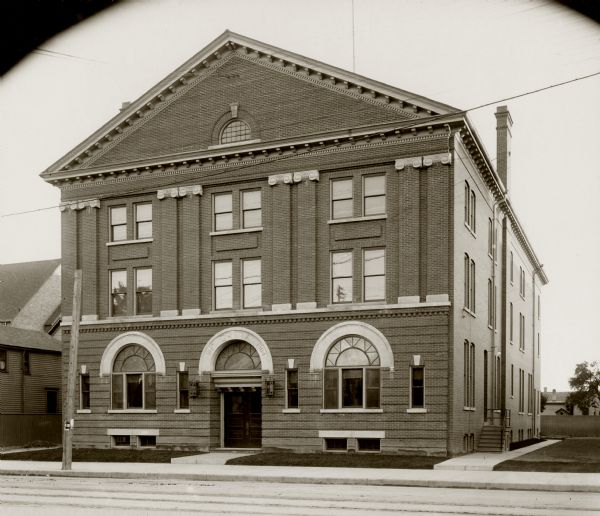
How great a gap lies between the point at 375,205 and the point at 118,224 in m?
10.9

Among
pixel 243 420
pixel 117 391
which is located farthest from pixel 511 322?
pixel 117 391

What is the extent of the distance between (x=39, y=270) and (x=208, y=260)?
2736 cm

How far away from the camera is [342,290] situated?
30.1 m

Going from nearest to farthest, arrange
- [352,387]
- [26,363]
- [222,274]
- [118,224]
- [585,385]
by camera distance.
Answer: [352,387] < [222,274] < [118,224] < [26,363] < [585,385]

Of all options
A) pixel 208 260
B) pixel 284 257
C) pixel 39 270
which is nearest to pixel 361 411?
pixel 284 257

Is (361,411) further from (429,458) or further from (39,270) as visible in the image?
(39,270)

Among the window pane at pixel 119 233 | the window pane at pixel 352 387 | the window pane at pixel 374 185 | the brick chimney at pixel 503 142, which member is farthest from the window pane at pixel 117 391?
the brick chimney at pixel 503 142

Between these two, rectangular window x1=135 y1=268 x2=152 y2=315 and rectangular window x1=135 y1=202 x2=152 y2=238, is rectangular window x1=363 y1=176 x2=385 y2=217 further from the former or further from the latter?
rectangular window x1=135 y1=268 x2=152 y2=315

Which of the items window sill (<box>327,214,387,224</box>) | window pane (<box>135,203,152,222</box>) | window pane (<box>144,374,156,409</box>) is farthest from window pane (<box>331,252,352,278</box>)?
window pane (<box>144,374,156,409</box>)

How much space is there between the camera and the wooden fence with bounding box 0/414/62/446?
38.0 m

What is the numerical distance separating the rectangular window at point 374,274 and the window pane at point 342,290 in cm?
59

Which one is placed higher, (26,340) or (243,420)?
(26,340)

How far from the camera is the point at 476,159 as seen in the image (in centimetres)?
3238

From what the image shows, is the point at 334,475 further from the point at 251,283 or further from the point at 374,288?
the point at 251,283
